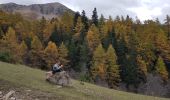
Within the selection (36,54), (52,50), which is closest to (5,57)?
(52,50)

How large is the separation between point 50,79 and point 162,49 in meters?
82.7

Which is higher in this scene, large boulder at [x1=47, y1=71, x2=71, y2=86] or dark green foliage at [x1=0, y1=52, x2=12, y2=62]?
dark green foliage at [x1=0, y1=52, x2=12, y2=62]

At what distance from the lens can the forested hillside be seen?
9181 cm

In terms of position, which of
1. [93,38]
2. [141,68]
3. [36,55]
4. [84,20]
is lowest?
[141,68]

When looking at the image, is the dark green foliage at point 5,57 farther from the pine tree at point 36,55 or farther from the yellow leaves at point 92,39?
the yellow leaves at point 92,39

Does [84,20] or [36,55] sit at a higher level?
[84,20]

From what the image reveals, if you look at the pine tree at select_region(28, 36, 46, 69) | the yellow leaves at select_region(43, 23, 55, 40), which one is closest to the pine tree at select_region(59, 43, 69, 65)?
the pine tree at select_region(28, 36, 46, 69)

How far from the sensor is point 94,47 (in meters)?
107

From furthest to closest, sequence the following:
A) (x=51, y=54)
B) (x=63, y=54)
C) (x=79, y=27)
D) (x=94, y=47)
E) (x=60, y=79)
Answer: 1. (x=79, y=27)
2. (x=94, y=47)
3. (x=63, y=54)
4. (x=51, y=54)
5. (x=60, y=79)

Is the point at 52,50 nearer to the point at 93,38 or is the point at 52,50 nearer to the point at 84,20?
the point at 93,38

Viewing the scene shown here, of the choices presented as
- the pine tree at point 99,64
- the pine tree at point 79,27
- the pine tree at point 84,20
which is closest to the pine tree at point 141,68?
the pine tree at point 99,64

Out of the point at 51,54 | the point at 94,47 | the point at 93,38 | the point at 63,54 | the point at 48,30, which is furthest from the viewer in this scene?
the point at 48,30

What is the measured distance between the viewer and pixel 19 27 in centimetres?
11531

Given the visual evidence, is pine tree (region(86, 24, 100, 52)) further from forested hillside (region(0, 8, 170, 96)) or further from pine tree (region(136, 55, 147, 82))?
pine tree (region(136, 55, 147, 82))
